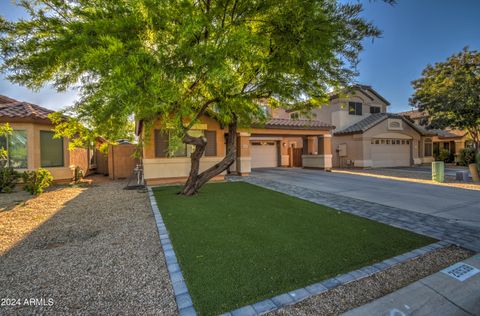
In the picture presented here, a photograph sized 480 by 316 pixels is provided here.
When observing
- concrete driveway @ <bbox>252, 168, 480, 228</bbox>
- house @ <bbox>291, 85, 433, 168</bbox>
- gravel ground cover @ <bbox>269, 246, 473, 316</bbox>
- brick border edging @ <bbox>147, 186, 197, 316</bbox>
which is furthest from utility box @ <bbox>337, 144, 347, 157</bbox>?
brick border edging @ <bbox>147, 186, 197, 316</bbox>

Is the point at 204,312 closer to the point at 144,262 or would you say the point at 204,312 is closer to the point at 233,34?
the point at 144,262

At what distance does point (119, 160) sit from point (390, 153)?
22.1 meters

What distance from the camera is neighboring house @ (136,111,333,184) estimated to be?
11.3m

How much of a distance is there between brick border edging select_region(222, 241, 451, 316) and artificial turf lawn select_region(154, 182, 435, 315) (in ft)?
0.26

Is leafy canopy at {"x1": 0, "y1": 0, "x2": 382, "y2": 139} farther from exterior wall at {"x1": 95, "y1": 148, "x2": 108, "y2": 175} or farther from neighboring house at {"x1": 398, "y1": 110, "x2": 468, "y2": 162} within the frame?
neighboring house at {"x1": 398, "y1": 110, "x2": 468, "y2": 162}

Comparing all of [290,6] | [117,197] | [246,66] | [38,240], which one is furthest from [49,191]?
[290,6]

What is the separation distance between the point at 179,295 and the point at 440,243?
457 cm

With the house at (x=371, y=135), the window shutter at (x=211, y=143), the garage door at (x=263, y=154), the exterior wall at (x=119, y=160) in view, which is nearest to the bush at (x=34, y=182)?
the exterior wall at (x=119, y=160)

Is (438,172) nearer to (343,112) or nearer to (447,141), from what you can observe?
(343,112)

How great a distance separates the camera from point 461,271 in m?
3.20

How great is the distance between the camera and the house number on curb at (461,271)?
309 cm

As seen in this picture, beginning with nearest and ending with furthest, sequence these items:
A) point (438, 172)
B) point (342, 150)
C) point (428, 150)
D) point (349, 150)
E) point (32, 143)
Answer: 1. point (32, 143)
2. point (438, 172)
3. point (349, 150)
4. point (342, 150)
5. point (428, 150)

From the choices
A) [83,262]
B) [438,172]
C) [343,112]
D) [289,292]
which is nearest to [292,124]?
[438,172]

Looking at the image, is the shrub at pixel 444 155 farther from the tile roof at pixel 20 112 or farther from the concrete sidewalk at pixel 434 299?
the tile roof at pixel 20 112
